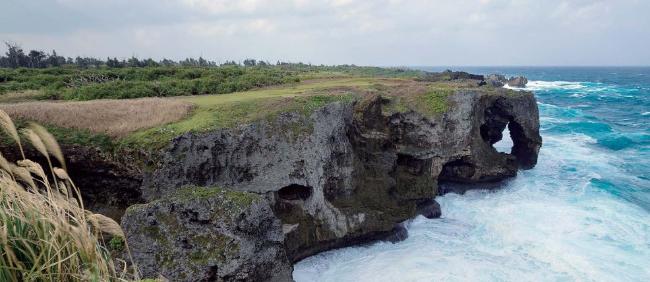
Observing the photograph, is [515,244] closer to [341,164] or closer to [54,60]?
[341,164]

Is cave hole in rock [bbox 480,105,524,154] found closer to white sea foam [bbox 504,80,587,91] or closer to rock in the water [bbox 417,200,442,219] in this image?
rock in the water [bbox 417,200,442,219]

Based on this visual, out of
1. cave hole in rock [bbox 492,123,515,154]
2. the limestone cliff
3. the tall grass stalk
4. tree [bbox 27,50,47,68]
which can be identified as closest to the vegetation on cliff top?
the limestone cliff

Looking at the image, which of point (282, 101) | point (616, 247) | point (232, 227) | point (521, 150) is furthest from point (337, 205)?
point (521, 150)

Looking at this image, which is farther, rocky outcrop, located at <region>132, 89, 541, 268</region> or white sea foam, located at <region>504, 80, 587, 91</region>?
white sea foam, located at <region>504, 80, 587, 91</region>

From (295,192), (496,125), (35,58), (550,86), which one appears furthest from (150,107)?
(550,86)

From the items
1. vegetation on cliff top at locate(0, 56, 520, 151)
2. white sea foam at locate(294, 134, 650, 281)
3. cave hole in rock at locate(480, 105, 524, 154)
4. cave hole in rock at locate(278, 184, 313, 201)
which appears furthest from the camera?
cave hole in rock at locate(480, 105, 524, 154)

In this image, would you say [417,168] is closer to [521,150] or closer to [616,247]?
[616,247]

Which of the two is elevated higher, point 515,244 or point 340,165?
point 340,165
